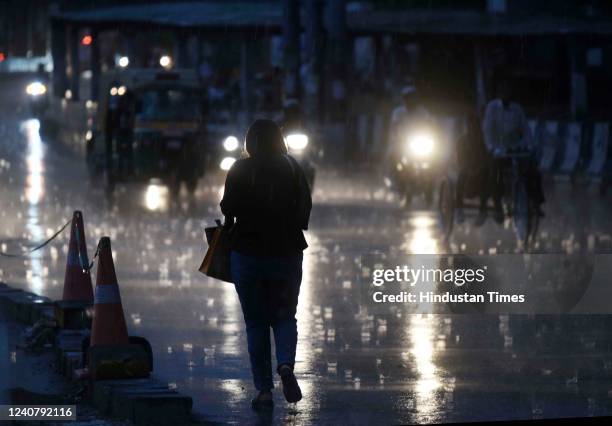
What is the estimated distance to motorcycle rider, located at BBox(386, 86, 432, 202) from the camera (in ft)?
89.0

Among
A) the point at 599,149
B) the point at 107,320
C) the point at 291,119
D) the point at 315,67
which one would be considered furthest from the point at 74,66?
the point at 107,320

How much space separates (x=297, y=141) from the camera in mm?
29859

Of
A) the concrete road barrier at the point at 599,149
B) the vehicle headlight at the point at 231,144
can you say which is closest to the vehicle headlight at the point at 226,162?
the vehicle headlight at the point at 231,144

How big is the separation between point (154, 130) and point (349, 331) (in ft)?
53.1

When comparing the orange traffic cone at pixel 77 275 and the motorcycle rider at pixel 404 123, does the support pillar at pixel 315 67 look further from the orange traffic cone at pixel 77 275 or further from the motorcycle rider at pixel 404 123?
the orange traffic cone at pixel 77 275

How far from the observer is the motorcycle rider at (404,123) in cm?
2712

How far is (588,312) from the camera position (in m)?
14.7

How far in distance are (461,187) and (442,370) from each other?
1022 centimetres

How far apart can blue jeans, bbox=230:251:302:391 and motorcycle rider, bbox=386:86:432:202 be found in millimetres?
16931

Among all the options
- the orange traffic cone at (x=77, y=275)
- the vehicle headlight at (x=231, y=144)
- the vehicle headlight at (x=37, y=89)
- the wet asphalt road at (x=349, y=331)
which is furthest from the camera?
the vehicle headlight at (x=37, y=89)

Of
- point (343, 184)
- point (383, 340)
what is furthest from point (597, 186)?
point (383, 340)

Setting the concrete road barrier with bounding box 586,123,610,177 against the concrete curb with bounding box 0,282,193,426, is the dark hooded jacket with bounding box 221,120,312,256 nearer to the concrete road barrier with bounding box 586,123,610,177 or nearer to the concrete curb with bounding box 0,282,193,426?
the concrete curb with bounding box 0,282,193,426

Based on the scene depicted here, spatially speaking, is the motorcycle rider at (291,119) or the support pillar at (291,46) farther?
the support pillar at (291,46)

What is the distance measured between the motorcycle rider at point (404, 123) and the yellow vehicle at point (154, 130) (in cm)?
335
